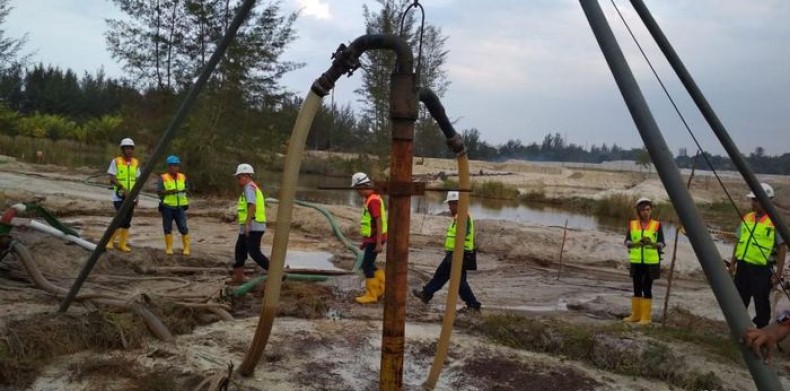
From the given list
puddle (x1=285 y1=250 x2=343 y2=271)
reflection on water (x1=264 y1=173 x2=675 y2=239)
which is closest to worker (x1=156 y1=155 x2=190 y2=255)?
puddle (x1=285 y1=250 x2=343 y2=271)

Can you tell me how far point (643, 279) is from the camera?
7.97m

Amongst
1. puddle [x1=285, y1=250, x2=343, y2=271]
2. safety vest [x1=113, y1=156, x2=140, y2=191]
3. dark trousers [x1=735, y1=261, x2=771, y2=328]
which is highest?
safety vest [x1=113, y1=156, x2=140, y2=191]

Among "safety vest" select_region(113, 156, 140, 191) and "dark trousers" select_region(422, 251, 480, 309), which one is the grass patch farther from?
"safety vest" select_region(113, 156, 140, 191)

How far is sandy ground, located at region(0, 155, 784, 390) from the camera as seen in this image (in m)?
5.23

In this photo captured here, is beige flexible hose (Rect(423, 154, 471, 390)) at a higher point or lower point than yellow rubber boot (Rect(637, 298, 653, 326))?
higher

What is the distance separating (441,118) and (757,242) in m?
4.96

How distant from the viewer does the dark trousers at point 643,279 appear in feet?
25.9

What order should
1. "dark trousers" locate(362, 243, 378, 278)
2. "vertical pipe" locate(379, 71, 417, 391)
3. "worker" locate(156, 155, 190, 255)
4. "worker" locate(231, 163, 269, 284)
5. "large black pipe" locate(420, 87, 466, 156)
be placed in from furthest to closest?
"worker" locate(156, 155, 190, 255) → "worker" locate(231, 163, 269, 284) → "dark trousers" locate(362, 243, 378, 278) → "large black pipe" locate(420, 87, 466, 156) → "vertical pipe" locate(379, 71, 417, 391)

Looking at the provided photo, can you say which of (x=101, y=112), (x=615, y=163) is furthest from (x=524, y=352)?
(x=615, y=163)

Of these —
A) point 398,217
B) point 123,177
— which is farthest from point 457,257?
point 123,177

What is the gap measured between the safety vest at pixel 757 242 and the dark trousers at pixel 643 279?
41.7 inches

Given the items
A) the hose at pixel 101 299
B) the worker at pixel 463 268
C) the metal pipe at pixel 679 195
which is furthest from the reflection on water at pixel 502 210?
the metal pipe at pixel 679 195

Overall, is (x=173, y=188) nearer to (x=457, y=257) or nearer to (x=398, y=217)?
(x=457, y=257)

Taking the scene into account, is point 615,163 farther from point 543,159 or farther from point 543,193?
point 543,193
